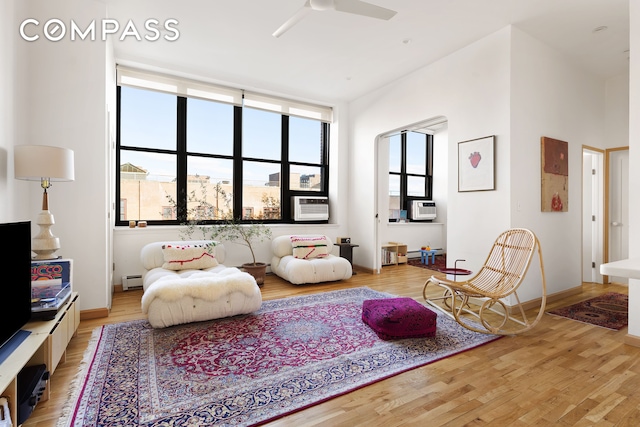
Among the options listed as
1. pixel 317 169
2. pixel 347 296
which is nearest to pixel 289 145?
pixel 317 169

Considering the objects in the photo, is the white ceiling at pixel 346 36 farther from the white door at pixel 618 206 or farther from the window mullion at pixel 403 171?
the window mullion at pixel 403 171

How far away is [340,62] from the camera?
454 centimetres

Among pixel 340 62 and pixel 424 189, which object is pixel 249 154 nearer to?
pixel 340 62

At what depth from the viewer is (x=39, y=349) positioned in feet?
6.13

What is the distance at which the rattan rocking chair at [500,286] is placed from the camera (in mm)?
2848

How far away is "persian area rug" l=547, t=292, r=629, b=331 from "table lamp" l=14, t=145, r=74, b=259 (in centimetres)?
492

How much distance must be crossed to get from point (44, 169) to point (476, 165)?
420 centimetres

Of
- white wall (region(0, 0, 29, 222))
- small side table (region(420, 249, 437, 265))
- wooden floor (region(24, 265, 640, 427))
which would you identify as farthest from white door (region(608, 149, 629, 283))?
white wall (region(0, 0, 29, 222))

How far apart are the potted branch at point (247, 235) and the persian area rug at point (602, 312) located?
11.9 feet

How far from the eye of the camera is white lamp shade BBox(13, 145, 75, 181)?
2406mm

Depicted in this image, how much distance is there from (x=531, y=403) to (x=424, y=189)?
258 inches

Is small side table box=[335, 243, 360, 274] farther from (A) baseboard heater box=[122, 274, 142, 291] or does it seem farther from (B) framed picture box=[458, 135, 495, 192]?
(A) baseboard heater box=[122, 274, 142, 291]

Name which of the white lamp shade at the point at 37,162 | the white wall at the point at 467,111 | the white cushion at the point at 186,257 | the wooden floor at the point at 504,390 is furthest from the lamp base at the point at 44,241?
the white wall at the point at 467,111

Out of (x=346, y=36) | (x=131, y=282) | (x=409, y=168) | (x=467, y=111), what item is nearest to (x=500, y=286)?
(x=467, y=111)
